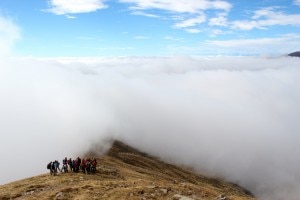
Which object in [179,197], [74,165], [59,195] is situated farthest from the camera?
[74,165]

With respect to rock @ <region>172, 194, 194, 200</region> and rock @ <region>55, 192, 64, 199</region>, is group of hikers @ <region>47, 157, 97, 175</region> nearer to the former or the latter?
rock @ <region>55, 192, 64, 199</region>

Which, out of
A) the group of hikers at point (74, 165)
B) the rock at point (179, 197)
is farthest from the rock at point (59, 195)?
the group of hikers at point (74, 165)

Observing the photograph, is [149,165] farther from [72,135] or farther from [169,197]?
[169,197]

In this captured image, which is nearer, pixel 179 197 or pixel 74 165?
pixel 179 197

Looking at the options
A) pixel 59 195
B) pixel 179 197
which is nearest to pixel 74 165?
pixel 59 195

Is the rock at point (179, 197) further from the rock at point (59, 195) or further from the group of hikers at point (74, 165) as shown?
the group of hikers at point (74, 165)

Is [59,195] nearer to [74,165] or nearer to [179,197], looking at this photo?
[179,197]

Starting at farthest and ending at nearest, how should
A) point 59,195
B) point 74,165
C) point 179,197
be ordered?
point 74,165 → point 59,195 → point 179,197

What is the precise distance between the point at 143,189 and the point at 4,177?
133414 millimetres

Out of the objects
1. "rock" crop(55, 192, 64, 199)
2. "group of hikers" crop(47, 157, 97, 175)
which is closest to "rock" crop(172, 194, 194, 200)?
"rock" crop(55, 192, 64, 199)

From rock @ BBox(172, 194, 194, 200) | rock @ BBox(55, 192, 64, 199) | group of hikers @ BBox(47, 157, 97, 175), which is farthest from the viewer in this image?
group of hikers @ BBox(47, 157, 97, 175)

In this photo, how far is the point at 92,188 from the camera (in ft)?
120

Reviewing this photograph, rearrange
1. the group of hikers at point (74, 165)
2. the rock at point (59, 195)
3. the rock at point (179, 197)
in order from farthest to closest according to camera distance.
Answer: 1. the group of hikers at point (74, 165)
2. the rock at point (59, 195)
3. the rock at point (179, 197)

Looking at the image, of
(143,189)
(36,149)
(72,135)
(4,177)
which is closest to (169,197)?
(143,189)
